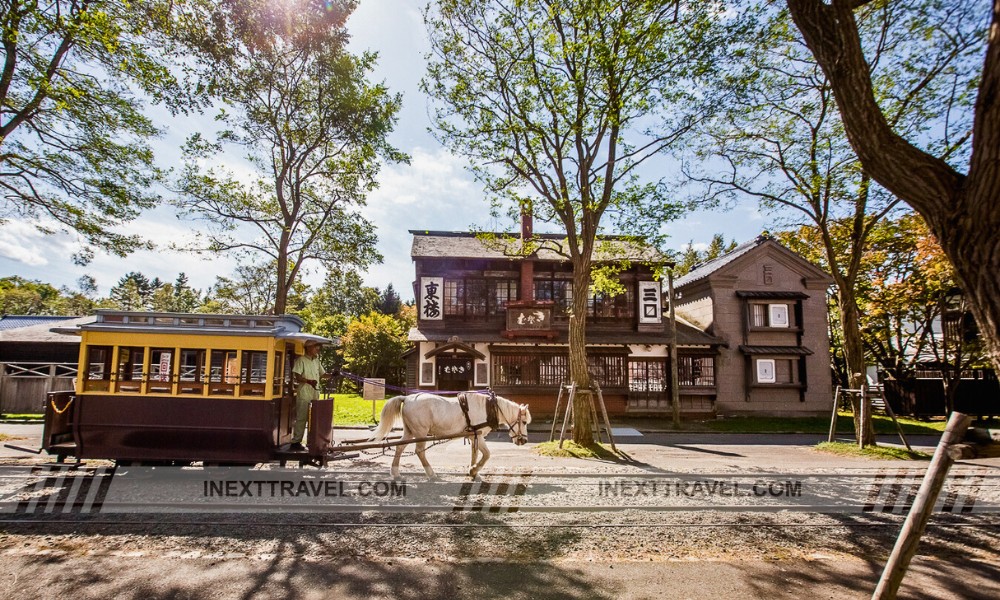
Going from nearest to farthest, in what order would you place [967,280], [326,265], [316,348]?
1. [967,280]
2. [316,348]
3. [326,265]

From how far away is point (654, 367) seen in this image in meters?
22.5

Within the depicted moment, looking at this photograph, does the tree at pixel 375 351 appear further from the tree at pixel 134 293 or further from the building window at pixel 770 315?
the tree at pixel 134 293

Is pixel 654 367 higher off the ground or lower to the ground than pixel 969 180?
lower

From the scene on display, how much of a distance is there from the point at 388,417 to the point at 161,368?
4.09 meters

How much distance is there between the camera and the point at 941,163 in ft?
11.4

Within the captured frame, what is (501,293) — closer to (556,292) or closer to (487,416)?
(556,292)

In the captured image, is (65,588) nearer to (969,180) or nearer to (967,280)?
(967,280)

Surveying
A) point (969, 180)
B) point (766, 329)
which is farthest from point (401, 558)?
point (766, 329)

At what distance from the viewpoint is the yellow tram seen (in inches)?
307

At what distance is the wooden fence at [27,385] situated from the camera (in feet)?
61.7

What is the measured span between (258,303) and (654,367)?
3313 cm

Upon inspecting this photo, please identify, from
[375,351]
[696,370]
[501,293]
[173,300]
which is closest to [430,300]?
[501,293]

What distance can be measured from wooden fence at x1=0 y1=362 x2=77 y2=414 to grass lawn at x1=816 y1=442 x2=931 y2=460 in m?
28.2

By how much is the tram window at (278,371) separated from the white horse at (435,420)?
1.94 meters
